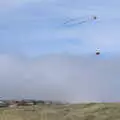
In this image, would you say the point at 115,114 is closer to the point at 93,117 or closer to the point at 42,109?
the point at 93,117

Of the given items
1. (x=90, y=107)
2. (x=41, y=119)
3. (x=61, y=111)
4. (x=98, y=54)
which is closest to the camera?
(x=98, y=54)

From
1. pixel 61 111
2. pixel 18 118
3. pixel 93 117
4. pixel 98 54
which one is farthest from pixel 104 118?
pixel 98 54

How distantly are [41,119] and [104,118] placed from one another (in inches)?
494

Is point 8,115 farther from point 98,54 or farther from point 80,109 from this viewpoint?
point 98,54

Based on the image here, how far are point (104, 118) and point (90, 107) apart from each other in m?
13.5

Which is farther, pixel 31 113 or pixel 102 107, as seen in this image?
pixel 102 107

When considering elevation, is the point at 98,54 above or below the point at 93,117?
above

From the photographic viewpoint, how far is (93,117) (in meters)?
94.7

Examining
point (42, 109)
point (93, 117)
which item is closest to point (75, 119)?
point (93, 117)

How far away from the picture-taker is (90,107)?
350 ft

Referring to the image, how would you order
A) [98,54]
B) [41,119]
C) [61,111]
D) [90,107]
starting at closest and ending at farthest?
[98,54] → [41,119] → [61,111] → [90,107]

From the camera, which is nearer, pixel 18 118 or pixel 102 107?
pixel 18 118

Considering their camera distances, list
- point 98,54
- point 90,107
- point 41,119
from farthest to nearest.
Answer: point 90,107
point 41,119
point 98,54

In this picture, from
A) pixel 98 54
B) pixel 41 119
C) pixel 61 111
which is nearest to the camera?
pixel 98 54
